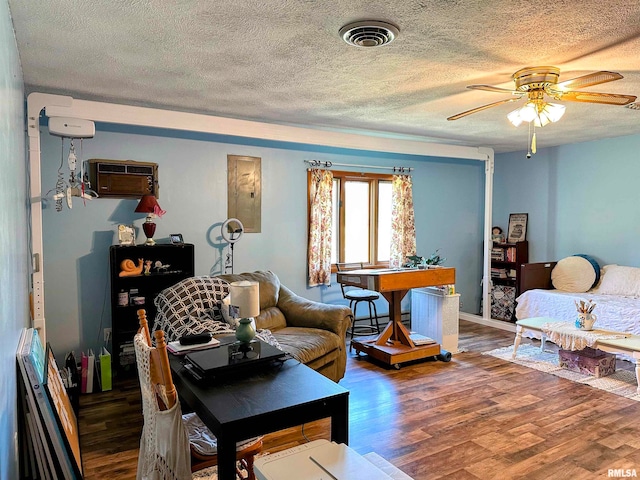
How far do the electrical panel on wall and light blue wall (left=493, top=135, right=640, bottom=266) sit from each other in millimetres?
3949

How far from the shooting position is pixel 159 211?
426 centimetres

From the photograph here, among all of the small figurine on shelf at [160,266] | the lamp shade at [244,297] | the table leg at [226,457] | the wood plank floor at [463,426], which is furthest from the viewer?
the small figurine on shelf at [160,266]

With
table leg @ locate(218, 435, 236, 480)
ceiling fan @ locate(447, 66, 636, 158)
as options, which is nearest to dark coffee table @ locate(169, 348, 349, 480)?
table leg @ locate(218, 435, 236, 480)

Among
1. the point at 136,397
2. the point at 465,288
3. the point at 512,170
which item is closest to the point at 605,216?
the point at 512,170

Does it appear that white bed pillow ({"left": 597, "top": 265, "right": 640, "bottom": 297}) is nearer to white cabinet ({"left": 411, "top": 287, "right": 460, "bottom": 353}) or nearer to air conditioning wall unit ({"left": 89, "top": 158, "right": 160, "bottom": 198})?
white cabinet ({"left": 411, "top": 287, "right": 460, "bottom": 353})

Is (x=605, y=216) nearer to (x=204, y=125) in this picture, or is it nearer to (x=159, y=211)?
(x=204, y=125)

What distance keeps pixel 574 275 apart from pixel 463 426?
3.35m

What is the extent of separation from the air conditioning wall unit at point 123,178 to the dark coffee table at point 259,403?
2778 millimetres

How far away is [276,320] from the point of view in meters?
4.13

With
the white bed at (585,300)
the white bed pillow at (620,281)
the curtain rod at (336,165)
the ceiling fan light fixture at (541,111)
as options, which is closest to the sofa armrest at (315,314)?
the curtain rod at (336,165)

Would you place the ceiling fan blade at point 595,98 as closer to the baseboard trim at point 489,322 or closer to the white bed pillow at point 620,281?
the white bed pillow at point 620,281

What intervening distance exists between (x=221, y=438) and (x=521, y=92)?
2.84 meters

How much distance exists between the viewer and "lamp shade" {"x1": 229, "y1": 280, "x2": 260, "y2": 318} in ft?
7.22

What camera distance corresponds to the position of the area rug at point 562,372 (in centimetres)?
388
